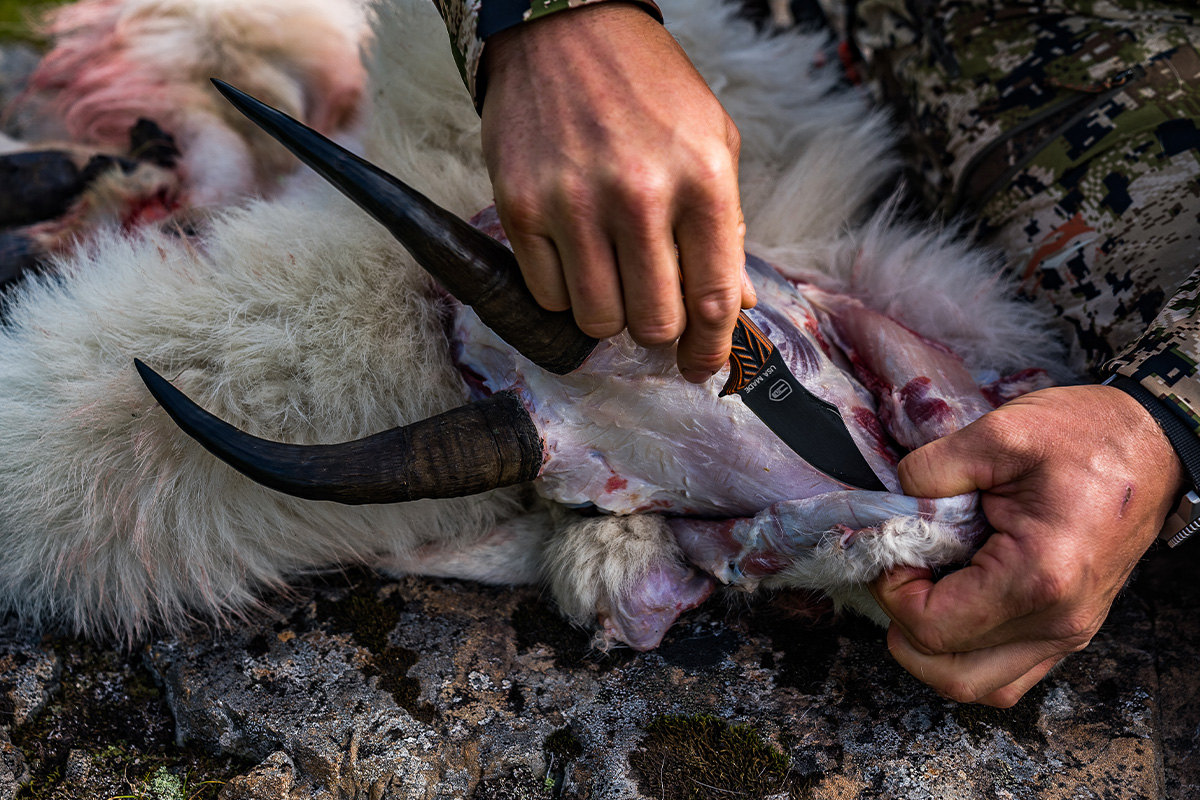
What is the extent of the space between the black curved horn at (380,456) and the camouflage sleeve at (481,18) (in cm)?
50

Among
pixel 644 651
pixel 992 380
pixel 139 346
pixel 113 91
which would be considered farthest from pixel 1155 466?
pixel 113 91

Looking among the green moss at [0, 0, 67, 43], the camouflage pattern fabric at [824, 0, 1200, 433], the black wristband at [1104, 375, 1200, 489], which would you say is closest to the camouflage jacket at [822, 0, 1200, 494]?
the camouflage pattern fabric at [824, 0, 1200, 433]

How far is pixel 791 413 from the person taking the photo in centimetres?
130

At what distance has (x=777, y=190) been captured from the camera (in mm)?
1828

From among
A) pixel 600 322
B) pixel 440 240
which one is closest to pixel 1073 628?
pixel 600 322

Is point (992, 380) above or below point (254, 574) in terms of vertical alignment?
above

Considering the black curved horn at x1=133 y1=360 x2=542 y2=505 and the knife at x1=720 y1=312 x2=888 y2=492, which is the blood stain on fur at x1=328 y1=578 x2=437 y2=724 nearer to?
the black curved horn at x1=133 y1=360 x2=542 y2=505

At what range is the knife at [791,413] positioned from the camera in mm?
1276

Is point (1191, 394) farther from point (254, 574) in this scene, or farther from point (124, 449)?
point (124, 449)

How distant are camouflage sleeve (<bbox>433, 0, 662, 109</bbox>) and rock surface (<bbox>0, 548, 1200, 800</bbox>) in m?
0.96

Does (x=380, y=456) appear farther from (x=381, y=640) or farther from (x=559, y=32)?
(x=559, y=32)

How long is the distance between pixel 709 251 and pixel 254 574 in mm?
1022

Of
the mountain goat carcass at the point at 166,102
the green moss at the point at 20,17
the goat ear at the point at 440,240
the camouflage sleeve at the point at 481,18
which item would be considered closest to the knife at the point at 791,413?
the goat ear at the point at 440,240

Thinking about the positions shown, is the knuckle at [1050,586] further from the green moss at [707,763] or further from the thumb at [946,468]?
the green moss at [707,763]
